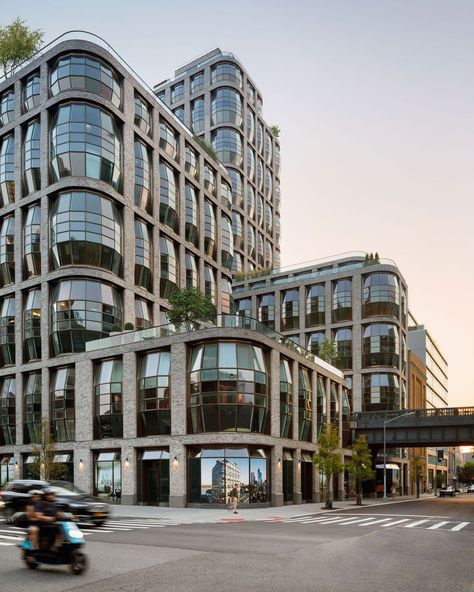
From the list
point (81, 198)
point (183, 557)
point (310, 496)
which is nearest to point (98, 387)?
point (81, 198)

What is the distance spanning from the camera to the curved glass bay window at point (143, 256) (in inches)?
2255

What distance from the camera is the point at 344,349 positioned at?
3344 inches

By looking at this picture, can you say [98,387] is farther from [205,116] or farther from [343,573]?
[205,116]

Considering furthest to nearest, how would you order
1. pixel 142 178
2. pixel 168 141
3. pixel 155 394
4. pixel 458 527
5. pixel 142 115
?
pixel 168 141 → pixel 142 115 → pixel 142 178 → pixel 155 394 → pixel 458 527

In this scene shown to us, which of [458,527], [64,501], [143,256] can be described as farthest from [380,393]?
[64,501]

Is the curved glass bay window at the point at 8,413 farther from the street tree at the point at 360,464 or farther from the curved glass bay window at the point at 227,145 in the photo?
the curved glass bay window at the point at 227,145

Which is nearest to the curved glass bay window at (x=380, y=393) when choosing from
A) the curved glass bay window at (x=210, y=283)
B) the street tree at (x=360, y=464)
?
the street tree at (x=360, y=464)

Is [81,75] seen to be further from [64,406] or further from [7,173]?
[64,406]

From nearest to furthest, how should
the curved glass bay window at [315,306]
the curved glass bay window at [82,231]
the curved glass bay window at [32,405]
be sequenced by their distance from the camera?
the curved glass bay window at [82,231]
the curved glass bay window at [32,405]
the curved glass bay window at [315,306]

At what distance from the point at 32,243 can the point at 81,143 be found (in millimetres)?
9703

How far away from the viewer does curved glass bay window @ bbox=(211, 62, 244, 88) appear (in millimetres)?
101438

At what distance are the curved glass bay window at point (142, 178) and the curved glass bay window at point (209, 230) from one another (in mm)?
10989

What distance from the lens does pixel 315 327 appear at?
3442 inches

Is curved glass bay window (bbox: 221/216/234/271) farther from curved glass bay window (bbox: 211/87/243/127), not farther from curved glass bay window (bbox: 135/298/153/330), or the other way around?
curved glass bay window (bbox: 211/87/243/127)
